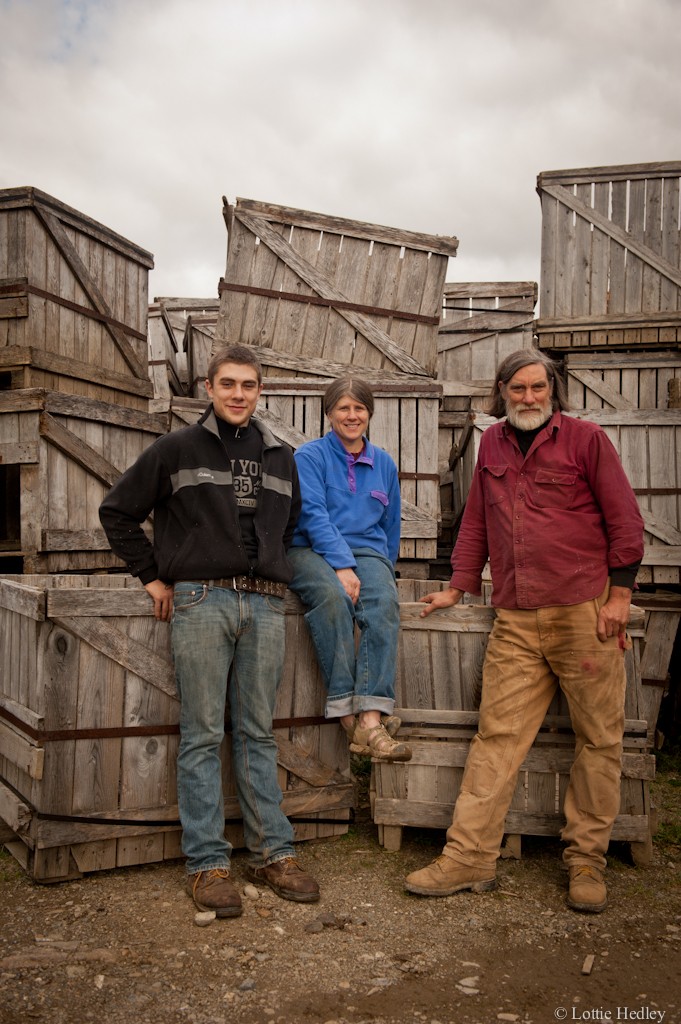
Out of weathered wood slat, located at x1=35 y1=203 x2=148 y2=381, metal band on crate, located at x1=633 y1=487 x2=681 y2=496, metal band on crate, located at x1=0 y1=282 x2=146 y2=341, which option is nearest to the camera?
metal band on crate, located at x1=0 y1=282 x2=146 y2=341

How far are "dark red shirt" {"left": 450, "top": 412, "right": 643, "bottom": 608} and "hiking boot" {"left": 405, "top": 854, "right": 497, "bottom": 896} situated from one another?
1.37 m

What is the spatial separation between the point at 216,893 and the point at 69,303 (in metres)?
5.99

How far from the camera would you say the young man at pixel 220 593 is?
4.00 meters

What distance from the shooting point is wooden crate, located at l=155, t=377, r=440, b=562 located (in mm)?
8047

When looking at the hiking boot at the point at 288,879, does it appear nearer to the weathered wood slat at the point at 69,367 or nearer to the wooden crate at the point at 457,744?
the wooden crate at the point at 457,744

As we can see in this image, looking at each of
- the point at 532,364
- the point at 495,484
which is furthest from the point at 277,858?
the point at 532,364

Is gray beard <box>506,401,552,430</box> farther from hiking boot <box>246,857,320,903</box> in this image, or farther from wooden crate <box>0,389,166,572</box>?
wooden crate <box>0,389,166,572</box>

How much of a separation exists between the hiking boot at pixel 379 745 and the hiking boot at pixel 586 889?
1.01 m

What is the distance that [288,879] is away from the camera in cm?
402

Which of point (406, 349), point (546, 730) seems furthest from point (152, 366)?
point (546, 730)

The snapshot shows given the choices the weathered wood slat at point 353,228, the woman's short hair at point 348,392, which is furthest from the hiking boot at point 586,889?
the weathered wood slat at point 353,228

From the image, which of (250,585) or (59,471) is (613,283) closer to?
(59,471)

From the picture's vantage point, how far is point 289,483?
437cm

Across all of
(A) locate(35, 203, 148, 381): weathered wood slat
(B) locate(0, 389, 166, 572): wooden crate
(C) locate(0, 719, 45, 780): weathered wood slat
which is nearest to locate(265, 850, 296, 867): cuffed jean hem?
(C) locate(0, 719, 45, 780): weathered wood slat
